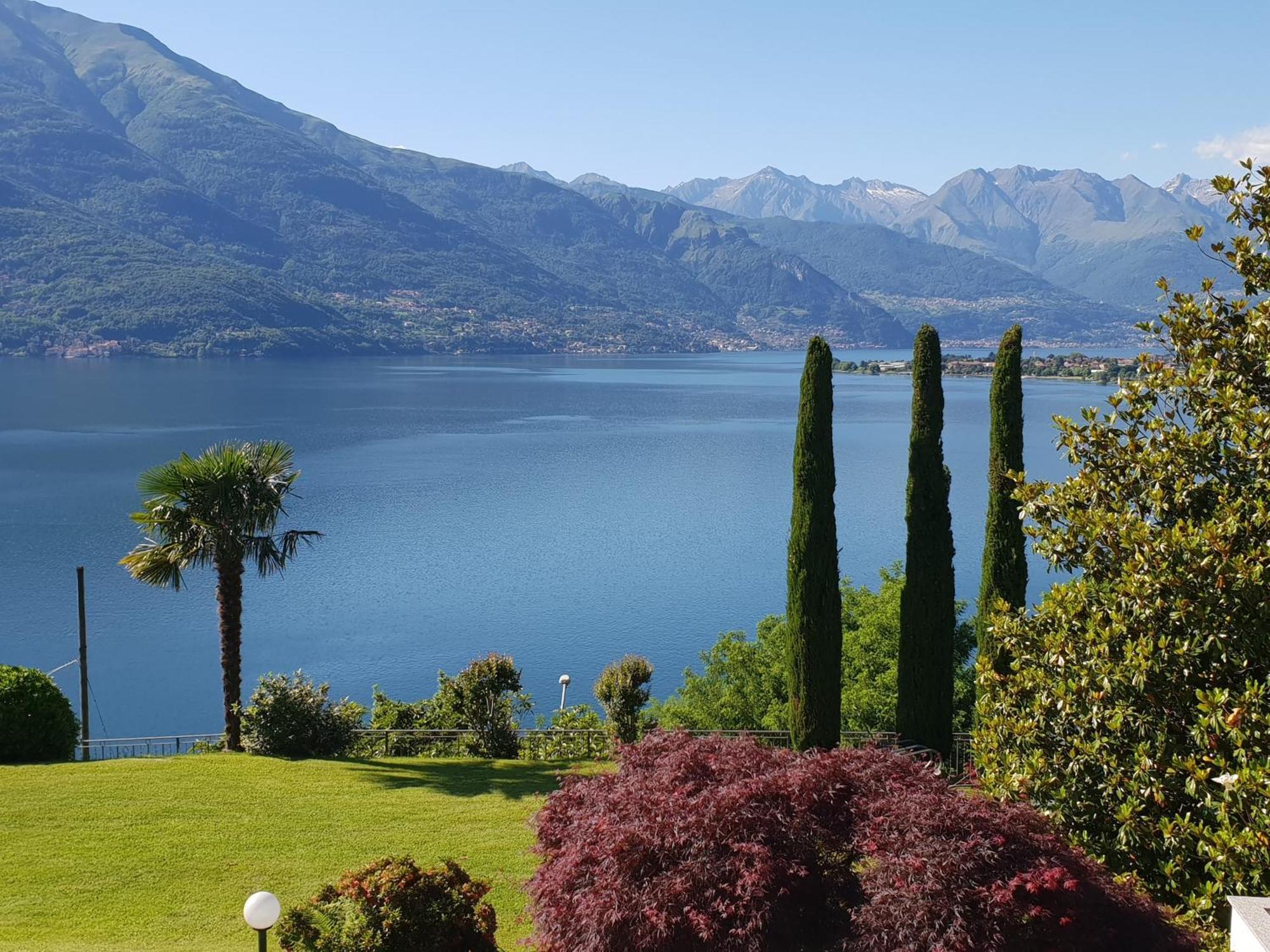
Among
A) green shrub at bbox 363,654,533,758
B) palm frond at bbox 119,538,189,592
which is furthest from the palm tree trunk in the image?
green shrub at bbox 363,654,533,758

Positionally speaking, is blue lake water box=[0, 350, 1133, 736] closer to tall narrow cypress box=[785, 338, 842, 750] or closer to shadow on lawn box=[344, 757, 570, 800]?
shadow on lawn box=[344, 757, 570, 800]

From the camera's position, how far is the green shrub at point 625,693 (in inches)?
860

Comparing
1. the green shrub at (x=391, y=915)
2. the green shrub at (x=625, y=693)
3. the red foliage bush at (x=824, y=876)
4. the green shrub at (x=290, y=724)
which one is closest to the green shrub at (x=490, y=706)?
the green shrub at (x=625, y=693)

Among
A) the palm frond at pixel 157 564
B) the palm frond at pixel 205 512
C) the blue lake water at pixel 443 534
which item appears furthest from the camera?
the blue lake water at pixel 443 534

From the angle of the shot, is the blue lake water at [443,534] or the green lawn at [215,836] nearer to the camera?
the green lawn at [215,836]

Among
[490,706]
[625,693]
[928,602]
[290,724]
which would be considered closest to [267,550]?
[290,724]

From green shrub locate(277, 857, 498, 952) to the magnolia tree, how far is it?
5.60 metres

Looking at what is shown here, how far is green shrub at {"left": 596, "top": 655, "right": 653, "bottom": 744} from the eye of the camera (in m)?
21.8

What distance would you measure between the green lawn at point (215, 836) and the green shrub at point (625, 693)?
2.61 m

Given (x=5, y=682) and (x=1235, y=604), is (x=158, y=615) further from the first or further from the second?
(x=1235, y=604)

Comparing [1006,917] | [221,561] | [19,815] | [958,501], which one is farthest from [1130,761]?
[958,501]

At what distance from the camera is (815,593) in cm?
1986

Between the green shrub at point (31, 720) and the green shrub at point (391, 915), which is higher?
the green shrub at point (391, 915)

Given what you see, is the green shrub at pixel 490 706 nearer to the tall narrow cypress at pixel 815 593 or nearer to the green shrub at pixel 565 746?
the green shrub at pixel 565 746
